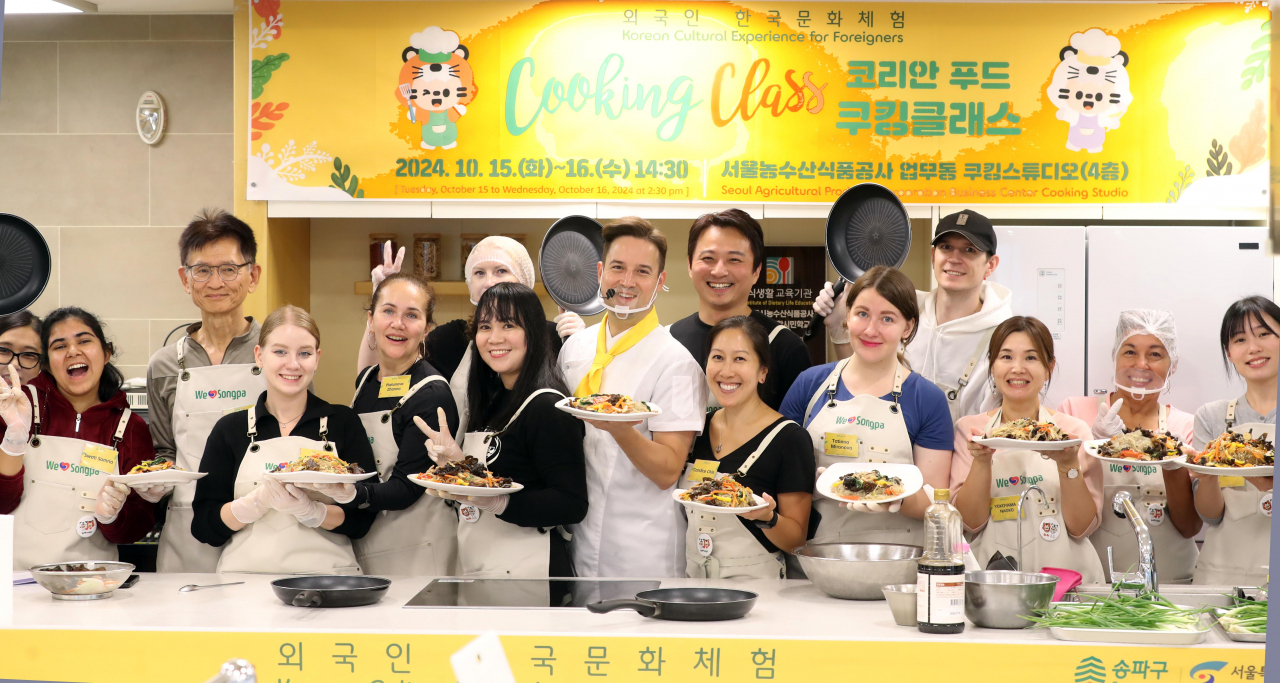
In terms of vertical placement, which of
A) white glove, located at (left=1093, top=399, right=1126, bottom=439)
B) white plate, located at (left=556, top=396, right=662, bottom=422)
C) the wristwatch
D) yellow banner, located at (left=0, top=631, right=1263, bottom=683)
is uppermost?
white plate, located at (left=556, top=396, right=662, bottom=422)

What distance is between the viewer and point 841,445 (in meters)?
2.94

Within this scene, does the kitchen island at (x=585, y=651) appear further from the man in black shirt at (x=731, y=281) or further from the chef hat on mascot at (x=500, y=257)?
the chef hat on mascot at (x=500, y=257)

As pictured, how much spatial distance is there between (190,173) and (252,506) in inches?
132

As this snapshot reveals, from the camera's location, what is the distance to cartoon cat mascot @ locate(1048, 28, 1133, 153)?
477 centimetres

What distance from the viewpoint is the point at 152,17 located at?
538cm

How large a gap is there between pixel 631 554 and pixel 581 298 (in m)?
1.02

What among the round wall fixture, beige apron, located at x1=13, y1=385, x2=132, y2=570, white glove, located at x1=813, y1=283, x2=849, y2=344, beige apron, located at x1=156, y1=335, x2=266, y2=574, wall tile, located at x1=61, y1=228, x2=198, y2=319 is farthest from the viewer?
wall tile, located at x1=61, y1=228, x2=198, y2=319

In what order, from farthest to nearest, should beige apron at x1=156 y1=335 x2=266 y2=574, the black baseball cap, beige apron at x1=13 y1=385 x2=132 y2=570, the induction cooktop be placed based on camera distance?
the black baseball cap → beige apron at x1=156 y1=335 x2=266 y2=574 → beige apron at x1=13 y1=385 x2=132 y2=570 → the induction cooktop

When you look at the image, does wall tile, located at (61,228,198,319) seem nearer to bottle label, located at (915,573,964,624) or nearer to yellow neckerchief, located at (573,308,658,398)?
yellow neckerchief, located at (573,308,658,398)

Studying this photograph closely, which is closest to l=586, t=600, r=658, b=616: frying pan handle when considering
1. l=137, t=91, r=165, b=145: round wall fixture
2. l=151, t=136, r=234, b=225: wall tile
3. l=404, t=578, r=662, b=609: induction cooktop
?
l=404, t=578, r=662, b=609: induction cooktop

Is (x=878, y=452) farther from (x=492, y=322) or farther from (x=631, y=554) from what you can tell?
(x=492, y=322)

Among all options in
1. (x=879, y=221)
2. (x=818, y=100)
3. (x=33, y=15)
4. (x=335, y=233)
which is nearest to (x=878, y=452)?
(x=879, y=221)

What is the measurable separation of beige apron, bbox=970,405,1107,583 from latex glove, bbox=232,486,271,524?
2.02m

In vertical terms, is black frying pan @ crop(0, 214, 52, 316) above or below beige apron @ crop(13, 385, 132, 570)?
above
